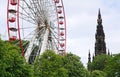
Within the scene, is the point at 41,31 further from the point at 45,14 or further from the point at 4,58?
the point at 4,58

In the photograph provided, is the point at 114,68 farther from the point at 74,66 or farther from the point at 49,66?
the point at 49,66

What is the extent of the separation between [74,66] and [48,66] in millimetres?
20831

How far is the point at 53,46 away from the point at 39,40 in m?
2.97

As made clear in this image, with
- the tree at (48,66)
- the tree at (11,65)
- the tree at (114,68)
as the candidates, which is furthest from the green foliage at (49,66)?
the tree at (11,65)

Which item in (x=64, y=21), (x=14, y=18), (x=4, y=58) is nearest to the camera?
(x=4, y=58)

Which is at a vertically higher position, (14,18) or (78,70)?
Answer: (14,18)

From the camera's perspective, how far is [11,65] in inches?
2682

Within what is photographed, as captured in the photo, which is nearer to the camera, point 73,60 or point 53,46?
point 53,46

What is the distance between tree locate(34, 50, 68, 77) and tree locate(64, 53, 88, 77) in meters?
15.0

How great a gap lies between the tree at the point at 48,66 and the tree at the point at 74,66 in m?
15.0

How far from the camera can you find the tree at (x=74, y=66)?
359 ft

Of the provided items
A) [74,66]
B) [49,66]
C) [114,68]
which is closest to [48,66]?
[49,66]

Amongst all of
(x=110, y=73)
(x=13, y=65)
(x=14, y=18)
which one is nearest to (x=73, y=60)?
(x=110, y=73)

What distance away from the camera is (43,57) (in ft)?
308
